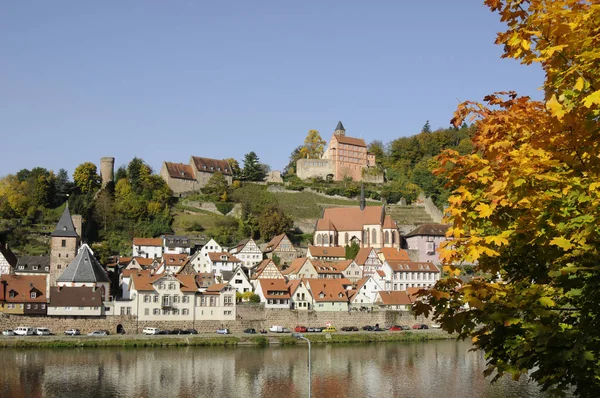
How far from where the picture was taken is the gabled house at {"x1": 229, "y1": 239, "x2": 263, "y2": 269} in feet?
208

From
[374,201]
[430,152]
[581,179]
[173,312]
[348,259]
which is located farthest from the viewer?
[430,152]

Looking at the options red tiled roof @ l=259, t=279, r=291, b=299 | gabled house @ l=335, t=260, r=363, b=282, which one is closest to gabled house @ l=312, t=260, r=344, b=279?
gabled house @ l=335, t=260, r=363, b=282

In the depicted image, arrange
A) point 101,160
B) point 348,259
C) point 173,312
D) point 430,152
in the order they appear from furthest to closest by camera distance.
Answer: point 430,152
point 101,160
point 348,259
point 173,312

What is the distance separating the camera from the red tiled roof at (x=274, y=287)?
174 ft

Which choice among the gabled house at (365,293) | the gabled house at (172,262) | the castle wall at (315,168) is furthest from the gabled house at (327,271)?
the castle wall at (315,168)

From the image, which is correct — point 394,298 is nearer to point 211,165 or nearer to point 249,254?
point 249,254

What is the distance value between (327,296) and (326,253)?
513 inches

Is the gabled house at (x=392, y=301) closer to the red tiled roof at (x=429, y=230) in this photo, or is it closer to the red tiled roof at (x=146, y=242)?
the red tiled roof at (x=429, y=230)

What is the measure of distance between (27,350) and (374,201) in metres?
52.4

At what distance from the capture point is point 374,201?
284 ft

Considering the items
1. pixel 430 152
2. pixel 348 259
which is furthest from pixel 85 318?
pixel 430 152

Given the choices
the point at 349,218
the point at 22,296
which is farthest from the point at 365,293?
the point at 22,296

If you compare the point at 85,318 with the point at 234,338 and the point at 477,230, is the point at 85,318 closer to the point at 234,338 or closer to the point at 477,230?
the point at 234,338

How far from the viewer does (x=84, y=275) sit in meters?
50.8
